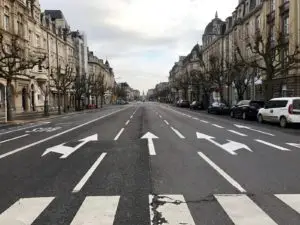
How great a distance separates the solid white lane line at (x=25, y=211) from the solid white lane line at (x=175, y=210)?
1.65 m

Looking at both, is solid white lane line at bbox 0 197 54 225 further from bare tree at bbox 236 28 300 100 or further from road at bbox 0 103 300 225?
bare tree at bbox 236 28 300 100

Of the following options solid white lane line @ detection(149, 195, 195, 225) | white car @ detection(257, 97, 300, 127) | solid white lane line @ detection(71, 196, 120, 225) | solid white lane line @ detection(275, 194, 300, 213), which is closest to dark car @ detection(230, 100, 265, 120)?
white car @ detection(257, 97, 300, 127)

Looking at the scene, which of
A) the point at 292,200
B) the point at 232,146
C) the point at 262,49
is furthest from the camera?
the point at 262,49

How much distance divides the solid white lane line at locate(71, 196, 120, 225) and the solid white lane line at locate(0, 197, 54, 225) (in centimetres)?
60

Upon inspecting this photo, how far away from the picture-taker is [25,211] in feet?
18.9

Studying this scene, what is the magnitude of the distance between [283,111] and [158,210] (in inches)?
770

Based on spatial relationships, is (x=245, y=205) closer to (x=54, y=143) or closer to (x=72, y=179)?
(x=72, y=179)

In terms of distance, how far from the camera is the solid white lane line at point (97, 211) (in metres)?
5.21

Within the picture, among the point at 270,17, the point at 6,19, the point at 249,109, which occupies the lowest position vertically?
the point at 249,109

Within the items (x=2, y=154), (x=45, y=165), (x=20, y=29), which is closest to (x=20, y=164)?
(x=45, y=165)

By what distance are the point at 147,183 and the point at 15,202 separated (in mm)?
2444

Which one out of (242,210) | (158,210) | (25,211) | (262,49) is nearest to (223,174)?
(242,210)

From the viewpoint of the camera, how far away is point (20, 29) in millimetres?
50781

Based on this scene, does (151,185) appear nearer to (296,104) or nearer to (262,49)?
(296,104)
